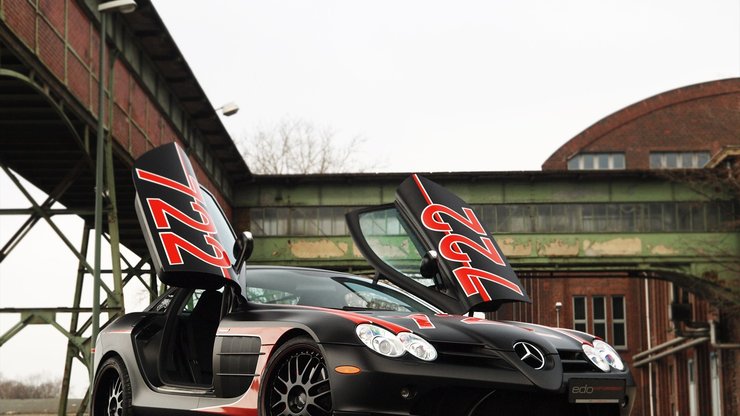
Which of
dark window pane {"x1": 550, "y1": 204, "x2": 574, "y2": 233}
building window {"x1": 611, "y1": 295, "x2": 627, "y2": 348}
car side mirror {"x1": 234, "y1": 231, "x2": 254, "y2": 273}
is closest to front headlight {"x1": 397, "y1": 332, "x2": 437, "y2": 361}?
car side mirror {"x1": 234, "y1": 231, "x2": 254, "y2": 273}

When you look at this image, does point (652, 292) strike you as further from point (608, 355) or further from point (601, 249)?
point (608, 355)

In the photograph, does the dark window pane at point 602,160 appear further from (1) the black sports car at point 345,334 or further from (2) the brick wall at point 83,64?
(1) the black sports car at point 345,334

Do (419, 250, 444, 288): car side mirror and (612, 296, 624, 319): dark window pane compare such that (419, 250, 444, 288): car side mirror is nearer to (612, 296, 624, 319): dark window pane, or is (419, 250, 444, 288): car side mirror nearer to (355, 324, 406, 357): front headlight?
(355, 324, 406, 357): front headlight

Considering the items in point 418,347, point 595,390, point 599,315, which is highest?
point 418,347

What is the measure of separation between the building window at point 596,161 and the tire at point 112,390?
183ft

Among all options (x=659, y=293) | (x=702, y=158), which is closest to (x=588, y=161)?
(x=702, y=158)

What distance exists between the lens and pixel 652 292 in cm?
5550

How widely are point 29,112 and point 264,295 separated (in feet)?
48.1

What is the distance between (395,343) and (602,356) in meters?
1.45

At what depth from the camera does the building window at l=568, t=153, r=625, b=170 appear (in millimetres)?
62906

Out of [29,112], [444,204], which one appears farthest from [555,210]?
[444,204]

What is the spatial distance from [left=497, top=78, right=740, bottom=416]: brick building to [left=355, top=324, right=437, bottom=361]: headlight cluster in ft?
137

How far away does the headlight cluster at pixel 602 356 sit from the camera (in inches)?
277

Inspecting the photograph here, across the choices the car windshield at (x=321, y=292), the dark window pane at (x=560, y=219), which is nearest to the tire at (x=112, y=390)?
the car windshield at (x=321, y=292)
